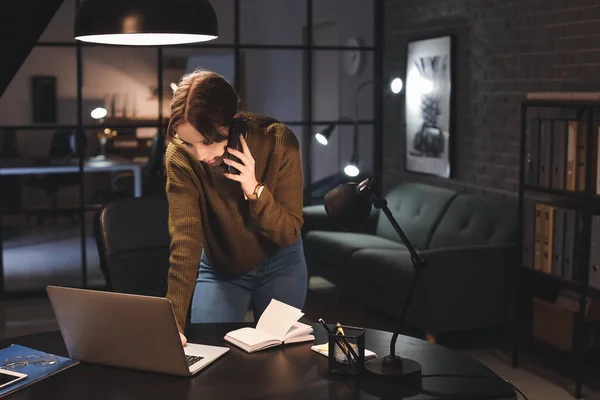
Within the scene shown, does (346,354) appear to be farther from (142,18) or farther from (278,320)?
(142,18)

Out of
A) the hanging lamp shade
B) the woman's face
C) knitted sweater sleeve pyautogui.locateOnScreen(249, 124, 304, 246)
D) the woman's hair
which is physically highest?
the hanging lamp shade

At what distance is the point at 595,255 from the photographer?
3.90 meters

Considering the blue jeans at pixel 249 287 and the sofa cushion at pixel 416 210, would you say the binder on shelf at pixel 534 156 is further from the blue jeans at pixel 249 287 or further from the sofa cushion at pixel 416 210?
the blue jeans at pixel 249 287

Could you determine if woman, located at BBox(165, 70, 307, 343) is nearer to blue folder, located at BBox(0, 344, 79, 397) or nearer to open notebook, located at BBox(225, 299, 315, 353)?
open notebook, located at BBox(225, 299, 315, 353)

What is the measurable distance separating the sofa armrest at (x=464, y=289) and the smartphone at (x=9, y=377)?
105 inches

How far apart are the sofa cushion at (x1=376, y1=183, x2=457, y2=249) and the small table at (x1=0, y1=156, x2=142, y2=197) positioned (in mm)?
1747

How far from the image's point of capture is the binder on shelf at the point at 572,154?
403 cm

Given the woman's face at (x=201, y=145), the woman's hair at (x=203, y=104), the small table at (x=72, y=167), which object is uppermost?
the woman's hair at (x=203, y=104)

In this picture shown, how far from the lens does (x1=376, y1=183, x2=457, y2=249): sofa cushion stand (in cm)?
543

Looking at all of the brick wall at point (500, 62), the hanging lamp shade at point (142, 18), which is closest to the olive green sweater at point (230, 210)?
the hanging lamp shade at point (142, 18)

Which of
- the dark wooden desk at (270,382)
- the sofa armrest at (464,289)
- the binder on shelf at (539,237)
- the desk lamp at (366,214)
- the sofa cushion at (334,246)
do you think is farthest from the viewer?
the sofa cushion at (334,246)

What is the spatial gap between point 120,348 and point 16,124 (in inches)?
159

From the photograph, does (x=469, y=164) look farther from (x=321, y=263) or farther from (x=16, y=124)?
(x=16, y=124)

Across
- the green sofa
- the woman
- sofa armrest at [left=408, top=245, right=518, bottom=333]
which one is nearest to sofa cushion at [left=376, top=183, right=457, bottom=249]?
the green sofa
